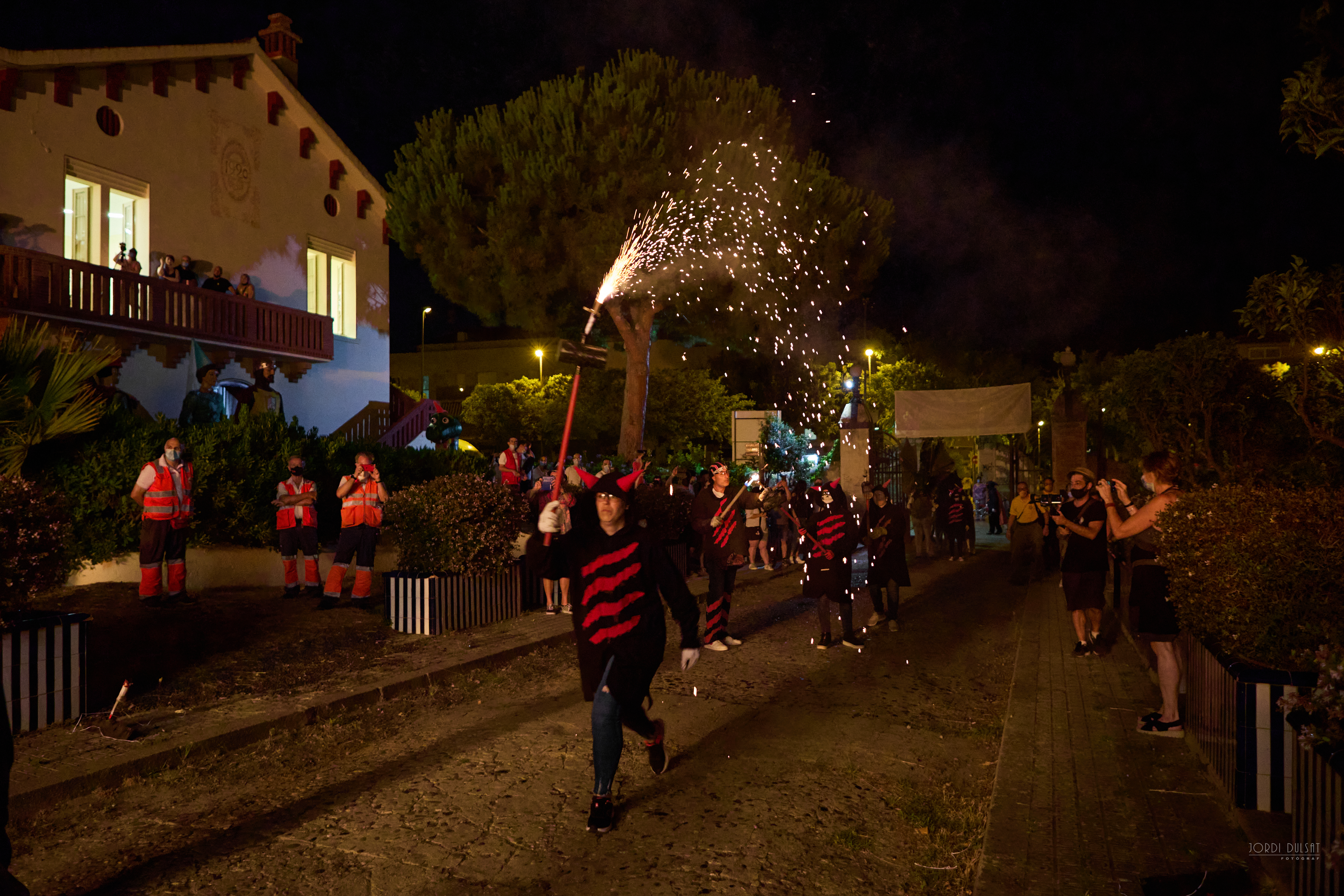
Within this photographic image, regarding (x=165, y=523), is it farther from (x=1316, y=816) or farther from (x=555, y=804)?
(x=1316, y=816)

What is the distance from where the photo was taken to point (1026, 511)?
15.6 metres

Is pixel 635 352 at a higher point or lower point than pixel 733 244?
lower

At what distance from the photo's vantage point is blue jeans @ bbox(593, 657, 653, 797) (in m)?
4.74

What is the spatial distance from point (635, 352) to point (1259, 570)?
20.6 meters

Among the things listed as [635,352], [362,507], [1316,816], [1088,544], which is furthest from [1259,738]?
[635,352]

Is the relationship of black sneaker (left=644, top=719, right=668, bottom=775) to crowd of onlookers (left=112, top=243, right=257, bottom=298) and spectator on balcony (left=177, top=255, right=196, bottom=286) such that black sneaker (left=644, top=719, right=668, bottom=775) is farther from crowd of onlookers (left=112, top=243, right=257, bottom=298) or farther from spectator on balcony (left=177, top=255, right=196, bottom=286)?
spectator on balcony (left=177, top=255, right=196, bottom=286)

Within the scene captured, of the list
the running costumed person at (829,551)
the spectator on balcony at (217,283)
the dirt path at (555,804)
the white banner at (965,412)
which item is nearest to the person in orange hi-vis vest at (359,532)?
the dirt path at (555,804)

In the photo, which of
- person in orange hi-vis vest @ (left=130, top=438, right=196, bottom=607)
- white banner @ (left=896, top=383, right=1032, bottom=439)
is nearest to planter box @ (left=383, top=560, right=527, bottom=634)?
person in orange hi-vis vest @ (left=130, top=438, right=196, bottom=607)

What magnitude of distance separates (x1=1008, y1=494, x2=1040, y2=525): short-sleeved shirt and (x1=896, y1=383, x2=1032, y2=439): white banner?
3.54m

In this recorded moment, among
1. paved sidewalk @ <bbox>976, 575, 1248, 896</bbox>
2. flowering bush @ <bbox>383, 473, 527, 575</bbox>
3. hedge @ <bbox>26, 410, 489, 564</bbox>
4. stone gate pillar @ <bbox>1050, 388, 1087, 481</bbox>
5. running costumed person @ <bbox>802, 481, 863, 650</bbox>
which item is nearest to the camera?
paved sidewalk @ <bbox>976, 575, 1248, 896</bbox>

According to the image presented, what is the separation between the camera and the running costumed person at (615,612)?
4777 millimetres

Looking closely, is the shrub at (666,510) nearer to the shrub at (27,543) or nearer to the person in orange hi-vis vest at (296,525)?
the person in orange hi-vis vest at (296,525)

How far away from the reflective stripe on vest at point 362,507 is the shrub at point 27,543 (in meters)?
3.97

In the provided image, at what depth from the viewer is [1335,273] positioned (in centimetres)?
679
